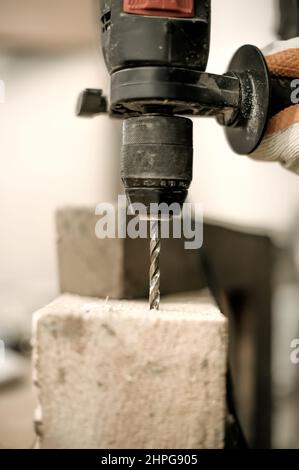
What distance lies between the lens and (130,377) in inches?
19.4

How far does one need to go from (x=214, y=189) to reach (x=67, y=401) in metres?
0.47

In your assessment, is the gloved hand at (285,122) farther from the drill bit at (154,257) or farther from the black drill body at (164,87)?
the drill bit at (154,257)

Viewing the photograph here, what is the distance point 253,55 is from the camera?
51cm

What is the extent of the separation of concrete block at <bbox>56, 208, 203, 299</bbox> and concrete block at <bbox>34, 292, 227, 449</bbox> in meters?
0.07

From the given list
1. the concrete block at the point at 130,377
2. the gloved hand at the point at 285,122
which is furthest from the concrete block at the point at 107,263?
the gloved hand at the point at 285,122

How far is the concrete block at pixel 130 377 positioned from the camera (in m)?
0.48

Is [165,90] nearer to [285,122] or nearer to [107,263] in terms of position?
[285,122]

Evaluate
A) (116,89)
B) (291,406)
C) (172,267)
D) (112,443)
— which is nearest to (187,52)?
(116,89)

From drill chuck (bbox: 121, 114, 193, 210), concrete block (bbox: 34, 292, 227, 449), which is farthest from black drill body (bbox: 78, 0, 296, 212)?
concrete block (bbox: 34, 292, 227, 449)

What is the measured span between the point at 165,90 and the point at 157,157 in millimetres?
62

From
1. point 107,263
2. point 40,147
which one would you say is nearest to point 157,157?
point 107,263

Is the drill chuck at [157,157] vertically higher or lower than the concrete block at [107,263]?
higher

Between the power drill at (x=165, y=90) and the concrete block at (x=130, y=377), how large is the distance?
49 mm
